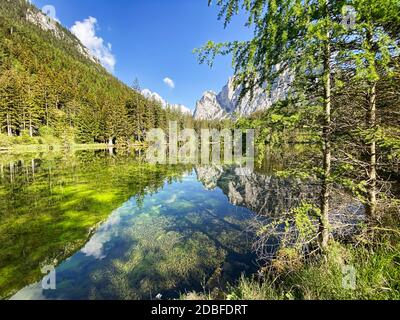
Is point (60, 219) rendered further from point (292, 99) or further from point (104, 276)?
point (292, 99)

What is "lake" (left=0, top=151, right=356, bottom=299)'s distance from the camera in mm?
6441

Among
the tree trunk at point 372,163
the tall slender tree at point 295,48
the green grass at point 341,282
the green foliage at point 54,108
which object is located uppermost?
the green foliage at point 54,108

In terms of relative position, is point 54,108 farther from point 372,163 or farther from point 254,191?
point 372,163

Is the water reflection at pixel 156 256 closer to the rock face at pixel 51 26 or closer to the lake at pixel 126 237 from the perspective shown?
the lake at pixel 126 237

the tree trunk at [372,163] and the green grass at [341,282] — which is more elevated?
the tree trunk at [372,163]

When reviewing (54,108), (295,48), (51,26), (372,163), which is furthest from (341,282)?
(51,26)

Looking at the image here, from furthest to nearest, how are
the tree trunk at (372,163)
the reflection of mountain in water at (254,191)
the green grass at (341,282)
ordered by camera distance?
the reflection of mountain in water at (254,191)
the tree trunk at (372,163)
the green grass at (341,282)

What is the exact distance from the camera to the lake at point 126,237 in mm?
6441

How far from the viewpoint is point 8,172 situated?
2100 cm

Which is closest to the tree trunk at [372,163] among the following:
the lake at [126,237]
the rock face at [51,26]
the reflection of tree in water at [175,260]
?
the lake at [126,237]

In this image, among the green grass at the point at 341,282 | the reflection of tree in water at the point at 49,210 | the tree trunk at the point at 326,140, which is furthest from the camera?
the reflection of tree in water at the point at 49,210

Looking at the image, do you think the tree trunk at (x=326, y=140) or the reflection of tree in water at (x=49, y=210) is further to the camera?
the reflection of tree in water at (x=49, y=210)

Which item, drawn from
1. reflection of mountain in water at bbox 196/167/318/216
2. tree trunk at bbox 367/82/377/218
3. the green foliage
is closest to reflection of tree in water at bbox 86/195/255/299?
reflection of mountain in water at bbox 196/167/318/216
